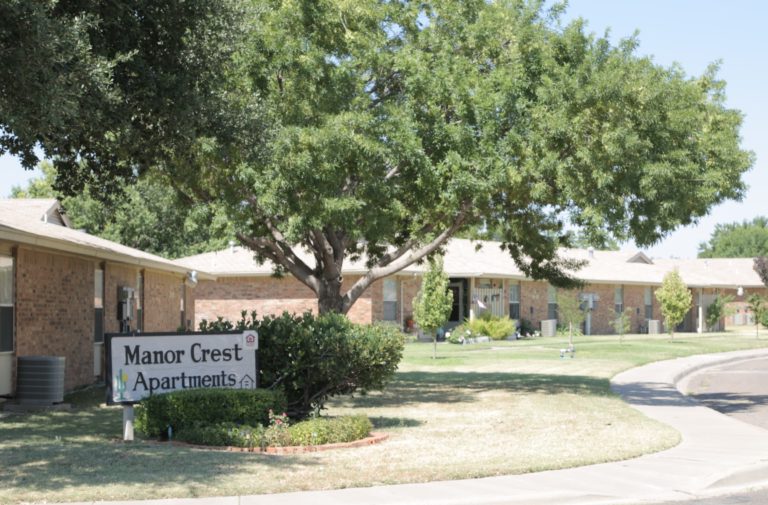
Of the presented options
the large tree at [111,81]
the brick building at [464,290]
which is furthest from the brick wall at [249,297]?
the large tree at [111,81]

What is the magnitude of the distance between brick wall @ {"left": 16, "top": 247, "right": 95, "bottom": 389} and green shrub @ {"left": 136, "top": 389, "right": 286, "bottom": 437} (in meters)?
5.79

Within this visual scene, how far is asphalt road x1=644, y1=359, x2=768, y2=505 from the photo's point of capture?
955 cm

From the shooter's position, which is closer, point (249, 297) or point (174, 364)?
point (174, 364)

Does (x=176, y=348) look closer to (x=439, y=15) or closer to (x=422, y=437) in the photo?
(x=422, y=437)

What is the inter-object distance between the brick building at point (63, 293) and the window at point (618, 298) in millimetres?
33533

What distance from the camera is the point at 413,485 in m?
9.70

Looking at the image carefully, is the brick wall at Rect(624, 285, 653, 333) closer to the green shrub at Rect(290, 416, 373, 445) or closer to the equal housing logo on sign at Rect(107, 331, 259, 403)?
the equal housing logo on sign at Rect(107, 331, 259, 403)

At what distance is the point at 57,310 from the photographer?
19.6 metres

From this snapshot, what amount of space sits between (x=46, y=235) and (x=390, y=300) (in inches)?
997

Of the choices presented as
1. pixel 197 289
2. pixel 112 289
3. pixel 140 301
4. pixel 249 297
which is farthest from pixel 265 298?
pixel 112 289

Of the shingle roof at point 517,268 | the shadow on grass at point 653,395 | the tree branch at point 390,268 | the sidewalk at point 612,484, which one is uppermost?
the shingle roof at point 517,268

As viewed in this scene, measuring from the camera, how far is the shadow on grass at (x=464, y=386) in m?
19.5

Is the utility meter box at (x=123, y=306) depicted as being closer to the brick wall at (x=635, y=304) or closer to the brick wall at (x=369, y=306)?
the brick wall at (x=369, y=306)

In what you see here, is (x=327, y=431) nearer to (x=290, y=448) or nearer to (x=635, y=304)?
(x=290, y=448)
